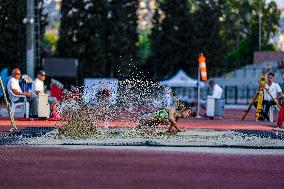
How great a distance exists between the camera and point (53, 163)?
407 inches

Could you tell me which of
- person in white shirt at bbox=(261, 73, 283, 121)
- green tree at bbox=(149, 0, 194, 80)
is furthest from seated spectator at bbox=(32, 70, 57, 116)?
green tree at bbox=(149, 0, 194, 80)

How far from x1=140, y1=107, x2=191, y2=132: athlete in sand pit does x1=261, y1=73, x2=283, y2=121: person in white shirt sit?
793cm

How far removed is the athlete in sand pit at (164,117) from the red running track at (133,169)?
149 inches

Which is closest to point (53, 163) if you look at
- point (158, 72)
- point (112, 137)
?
point (112, 137)

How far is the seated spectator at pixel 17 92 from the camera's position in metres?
19.8

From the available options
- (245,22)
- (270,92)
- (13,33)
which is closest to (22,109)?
(270,92)

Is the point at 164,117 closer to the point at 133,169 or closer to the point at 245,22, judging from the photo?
the point at 133,169

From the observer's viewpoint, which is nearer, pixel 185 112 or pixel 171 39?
pixel 185 112

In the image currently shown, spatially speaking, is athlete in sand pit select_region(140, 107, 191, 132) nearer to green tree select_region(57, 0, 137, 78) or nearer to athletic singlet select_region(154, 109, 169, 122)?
athletic singlet select_region(154, 109, 169, 122)

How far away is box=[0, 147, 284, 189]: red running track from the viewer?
8500mm

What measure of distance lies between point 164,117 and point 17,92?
5883 mm

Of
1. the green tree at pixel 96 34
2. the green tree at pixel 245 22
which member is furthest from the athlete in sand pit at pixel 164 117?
the green tree at pixel 245 22

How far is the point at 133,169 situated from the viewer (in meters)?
9.74

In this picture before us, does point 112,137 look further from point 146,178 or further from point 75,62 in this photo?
point 75,62
